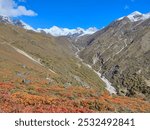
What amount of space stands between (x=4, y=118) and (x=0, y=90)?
11.5 meters

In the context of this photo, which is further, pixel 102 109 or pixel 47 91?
pixel 47 91

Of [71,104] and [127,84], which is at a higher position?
[127,84]

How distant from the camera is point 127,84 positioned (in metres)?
163

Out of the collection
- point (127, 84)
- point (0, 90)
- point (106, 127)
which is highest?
point (127, 84)

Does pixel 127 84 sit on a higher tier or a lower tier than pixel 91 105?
higher

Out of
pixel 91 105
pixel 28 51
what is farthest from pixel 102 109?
pixel 28 51

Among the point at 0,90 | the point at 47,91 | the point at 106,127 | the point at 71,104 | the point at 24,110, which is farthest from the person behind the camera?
the point at 47,91

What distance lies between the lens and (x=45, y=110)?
62.5ft

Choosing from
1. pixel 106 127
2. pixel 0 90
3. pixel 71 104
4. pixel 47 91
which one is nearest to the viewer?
pixel 106 127

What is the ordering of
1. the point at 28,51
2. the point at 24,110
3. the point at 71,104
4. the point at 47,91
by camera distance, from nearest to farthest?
the point at 24,110 → the point at 71,104 → the point at 47,91 → the point at 28,51

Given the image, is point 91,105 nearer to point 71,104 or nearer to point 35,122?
point 71,104

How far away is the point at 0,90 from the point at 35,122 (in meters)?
12.4

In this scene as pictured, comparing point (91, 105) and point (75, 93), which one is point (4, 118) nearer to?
point (91, 105)

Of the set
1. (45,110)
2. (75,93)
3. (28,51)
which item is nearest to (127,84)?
(28,51)
